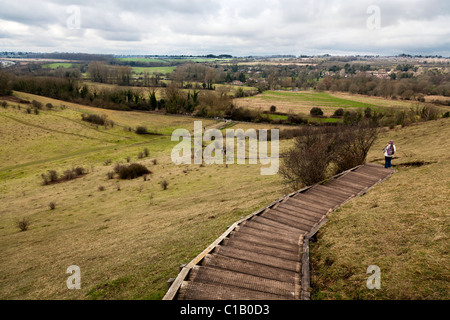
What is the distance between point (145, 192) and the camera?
29938 mm

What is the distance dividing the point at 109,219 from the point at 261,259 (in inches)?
654

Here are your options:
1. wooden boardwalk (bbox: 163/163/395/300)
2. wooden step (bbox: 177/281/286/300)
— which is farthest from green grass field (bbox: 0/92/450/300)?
wooden step (bbox: 177/281/286/300)

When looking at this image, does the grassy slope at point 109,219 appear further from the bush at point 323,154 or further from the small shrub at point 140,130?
the small shrub at point 140,130

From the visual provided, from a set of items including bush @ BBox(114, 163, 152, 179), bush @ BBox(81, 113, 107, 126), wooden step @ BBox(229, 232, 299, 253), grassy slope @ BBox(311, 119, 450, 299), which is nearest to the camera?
grassy slope @ BBox(311, 119, 450, 299)

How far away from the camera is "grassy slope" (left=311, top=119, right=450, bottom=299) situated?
731cm

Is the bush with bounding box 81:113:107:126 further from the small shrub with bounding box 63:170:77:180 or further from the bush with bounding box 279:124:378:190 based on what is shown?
the bush with bounding box 279:124:378:190

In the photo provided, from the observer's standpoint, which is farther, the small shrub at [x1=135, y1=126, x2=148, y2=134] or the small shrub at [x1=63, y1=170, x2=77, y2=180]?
the small shrub at [x1=135, y1=126, x2=148, y2=134]

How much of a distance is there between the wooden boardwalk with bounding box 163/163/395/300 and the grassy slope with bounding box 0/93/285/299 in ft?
6.87

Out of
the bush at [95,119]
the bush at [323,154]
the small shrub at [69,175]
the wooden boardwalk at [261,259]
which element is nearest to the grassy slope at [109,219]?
the wooden boardwalk at [261,259]

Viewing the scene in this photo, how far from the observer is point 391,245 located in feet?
30.4

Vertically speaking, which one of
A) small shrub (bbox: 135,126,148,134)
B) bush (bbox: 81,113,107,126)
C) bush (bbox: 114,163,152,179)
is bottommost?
bush (bbox: 114,163,152,179)

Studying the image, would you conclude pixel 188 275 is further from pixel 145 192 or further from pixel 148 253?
pixel 145 192
